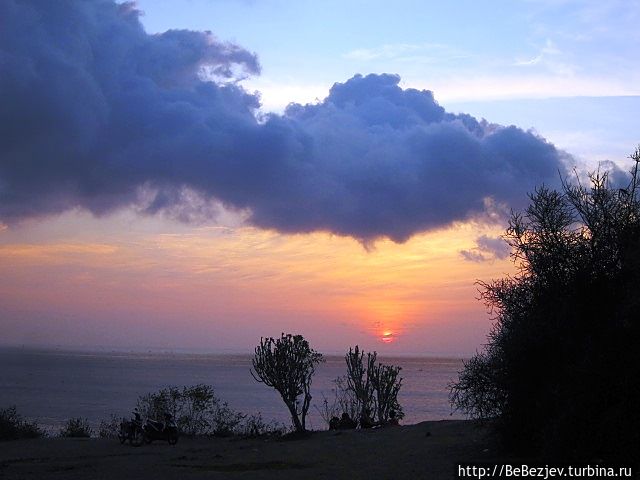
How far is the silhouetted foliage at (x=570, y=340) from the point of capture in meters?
11.9

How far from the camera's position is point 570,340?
518 inches

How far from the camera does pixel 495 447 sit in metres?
15.4

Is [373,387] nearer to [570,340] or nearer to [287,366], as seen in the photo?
[287,366]

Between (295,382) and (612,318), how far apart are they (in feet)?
53.8

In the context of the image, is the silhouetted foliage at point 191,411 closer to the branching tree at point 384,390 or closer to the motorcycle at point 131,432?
the motorcycle at point 131,432

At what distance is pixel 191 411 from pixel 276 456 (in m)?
11.1

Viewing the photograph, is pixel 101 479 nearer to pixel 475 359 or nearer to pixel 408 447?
pixel 408 447

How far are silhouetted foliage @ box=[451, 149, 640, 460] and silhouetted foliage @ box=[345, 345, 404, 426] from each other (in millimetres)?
11984

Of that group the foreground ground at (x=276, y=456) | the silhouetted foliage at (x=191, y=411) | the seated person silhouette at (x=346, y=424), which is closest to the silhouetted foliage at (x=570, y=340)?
the foreground ground at (x=276, y=456)

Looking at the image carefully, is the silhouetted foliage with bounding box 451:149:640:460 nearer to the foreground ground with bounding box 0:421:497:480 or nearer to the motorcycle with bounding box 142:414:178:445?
the foreground ground with bounding box 0:421:497:480

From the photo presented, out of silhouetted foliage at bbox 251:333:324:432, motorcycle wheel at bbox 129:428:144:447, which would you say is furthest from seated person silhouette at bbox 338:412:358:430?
motorcycle wheel at bbox 129:428:144:447

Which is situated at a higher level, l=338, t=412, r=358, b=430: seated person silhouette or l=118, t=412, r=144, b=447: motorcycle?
l=118, t=412, r=144, b=447: motorcycle

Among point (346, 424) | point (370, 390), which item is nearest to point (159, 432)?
point (346, 424)

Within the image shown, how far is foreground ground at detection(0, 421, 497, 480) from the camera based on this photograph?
1516 cm
